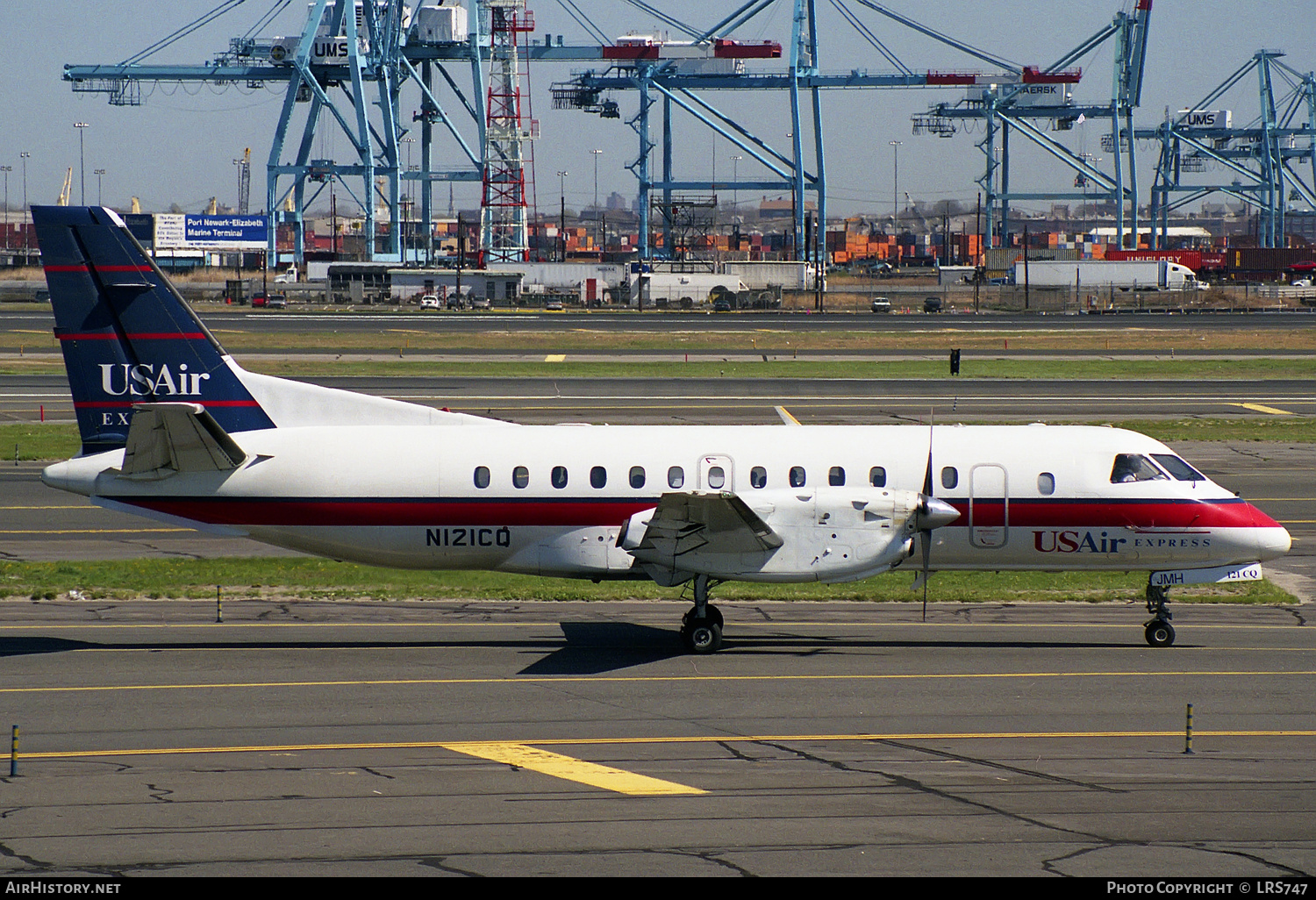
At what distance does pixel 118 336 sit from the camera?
19.6m

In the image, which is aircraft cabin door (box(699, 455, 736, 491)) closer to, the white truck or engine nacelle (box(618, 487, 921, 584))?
engine nacelle (box(618, 487, 921, 584))

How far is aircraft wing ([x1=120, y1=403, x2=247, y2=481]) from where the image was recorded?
1811 centimetres

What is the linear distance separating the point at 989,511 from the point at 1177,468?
10.4 ft

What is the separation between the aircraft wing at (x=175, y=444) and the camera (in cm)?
1811

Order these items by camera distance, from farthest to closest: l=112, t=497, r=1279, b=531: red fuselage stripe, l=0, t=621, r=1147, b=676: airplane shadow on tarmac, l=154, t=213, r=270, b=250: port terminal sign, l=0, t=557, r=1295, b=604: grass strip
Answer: l=154, t=213, r=270, b=250: port terminal sign, l=0, t=557, r=1295, b=604: grass strip, l=112, t=497, r=1279, b=531: red fuselage stripe, l=0, t=621, r=1147, b=676: airplane shadow on tarmac

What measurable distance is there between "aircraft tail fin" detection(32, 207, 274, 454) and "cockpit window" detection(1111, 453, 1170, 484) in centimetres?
1362

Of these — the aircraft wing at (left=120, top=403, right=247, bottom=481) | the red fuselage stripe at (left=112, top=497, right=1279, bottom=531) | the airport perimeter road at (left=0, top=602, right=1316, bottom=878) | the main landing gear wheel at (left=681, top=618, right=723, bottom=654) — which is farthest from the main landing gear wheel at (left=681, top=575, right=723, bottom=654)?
the aircraft wing at (left=120, top=403, right=247, bottom=481)

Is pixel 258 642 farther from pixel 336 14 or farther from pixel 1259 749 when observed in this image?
pixel 336 14

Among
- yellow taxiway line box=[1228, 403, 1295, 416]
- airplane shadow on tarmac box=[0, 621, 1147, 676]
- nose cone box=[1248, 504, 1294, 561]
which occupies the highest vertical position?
yellow taxiway line box=[1228, 403, 1295, 416]

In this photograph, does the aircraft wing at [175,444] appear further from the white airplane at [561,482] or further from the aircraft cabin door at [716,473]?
the aircraft cabin door at [716,473]

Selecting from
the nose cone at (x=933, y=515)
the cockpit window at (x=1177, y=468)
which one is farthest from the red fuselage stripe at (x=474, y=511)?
the nose cone at (x=933, y=515)

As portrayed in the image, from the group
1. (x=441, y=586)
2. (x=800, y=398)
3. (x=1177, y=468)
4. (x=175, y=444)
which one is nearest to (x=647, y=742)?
(x=175, y=444)

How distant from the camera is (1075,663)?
712 inches

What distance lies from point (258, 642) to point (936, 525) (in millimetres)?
10404
